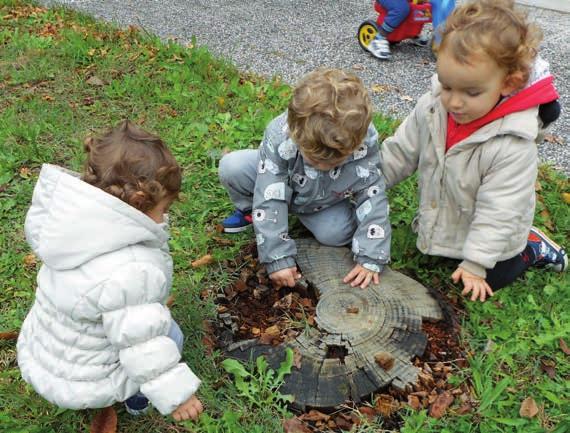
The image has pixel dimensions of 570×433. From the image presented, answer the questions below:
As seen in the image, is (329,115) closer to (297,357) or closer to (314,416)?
(297,357)

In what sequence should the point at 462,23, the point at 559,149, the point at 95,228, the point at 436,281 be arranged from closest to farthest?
the point at 95,228 < the point at 462,23 < the point at 436,281 < the point at 559,149

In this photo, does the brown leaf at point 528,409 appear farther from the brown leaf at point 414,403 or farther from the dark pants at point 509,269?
the dark pants at point 509,269

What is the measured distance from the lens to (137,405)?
220 centimetres

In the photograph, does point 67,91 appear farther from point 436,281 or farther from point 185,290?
point 436,281

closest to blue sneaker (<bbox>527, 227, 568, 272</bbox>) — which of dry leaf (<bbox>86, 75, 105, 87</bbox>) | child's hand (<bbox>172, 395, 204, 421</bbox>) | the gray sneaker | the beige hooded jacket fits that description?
the beige hooded jacket

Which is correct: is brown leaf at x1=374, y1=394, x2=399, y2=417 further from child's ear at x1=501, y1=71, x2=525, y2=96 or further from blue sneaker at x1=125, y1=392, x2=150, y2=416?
child's ear at x1=501, y1=71, x2=525, y2=96

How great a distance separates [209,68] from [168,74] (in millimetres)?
334

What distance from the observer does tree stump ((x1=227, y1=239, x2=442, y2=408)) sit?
2178 millimetres

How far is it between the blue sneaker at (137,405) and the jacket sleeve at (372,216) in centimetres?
111

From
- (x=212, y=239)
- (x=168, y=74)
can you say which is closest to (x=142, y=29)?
(x=168, y=74)

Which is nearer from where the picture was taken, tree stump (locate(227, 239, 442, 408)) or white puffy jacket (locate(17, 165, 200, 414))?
white puffy jacket (locate(17, 165, 200, 414))

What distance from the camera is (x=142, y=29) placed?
17.8 feet

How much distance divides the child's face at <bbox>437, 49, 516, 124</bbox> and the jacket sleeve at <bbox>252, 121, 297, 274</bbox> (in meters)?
0.74

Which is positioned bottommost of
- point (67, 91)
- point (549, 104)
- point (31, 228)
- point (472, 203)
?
point (67, 91)
